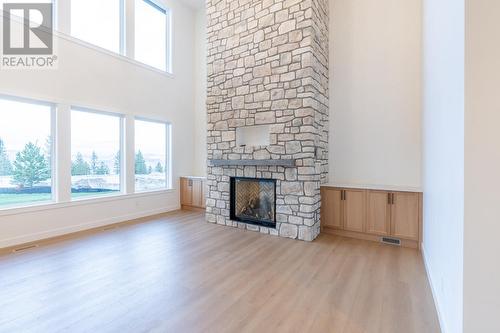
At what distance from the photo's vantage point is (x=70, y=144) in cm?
445

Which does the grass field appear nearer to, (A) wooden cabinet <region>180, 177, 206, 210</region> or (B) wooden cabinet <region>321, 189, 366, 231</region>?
(A) wooden cabinet <region>180, 177, 206, 210</region>

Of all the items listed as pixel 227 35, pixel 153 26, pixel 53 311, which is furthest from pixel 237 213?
pixel 153 26

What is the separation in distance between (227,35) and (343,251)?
4607 millimetres

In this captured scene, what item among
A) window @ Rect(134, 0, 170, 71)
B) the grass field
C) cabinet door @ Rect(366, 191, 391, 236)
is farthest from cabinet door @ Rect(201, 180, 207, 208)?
cabinet door @ Rect(366, 191, 391, 236)

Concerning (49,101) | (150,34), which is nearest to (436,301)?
(49,101)

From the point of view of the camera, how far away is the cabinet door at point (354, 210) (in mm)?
4078

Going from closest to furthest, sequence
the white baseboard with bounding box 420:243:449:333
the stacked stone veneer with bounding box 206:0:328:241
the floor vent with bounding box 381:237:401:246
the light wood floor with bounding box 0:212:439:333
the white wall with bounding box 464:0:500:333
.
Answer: the white wall with bounding box 464:0:500:333, the white baseboard with bounding box 420:243:449:333, the light wood floor with bounding box 0:212:439:333, the floor vent with bounding box 381:237:401:246, the stacked stone veneer with bounding box 206:0:328:241

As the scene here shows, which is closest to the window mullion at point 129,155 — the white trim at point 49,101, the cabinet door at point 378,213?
the white trim at point 49,101

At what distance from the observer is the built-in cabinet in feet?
12.2

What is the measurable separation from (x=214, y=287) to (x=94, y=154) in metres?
3.94

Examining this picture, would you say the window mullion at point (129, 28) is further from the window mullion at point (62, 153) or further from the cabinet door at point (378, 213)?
the cabinet door at point (378, 213)

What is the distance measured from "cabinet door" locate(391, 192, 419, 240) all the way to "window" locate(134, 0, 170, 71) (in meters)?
6.08

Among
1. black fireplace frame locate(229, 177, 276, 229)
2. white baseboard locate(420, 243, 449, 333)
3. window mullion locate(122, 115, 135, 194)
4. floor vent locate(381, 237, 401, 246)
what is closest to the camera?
white baseboard locate(420, 243, 449, 333)

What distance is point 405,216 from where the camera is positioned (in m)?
3.75
